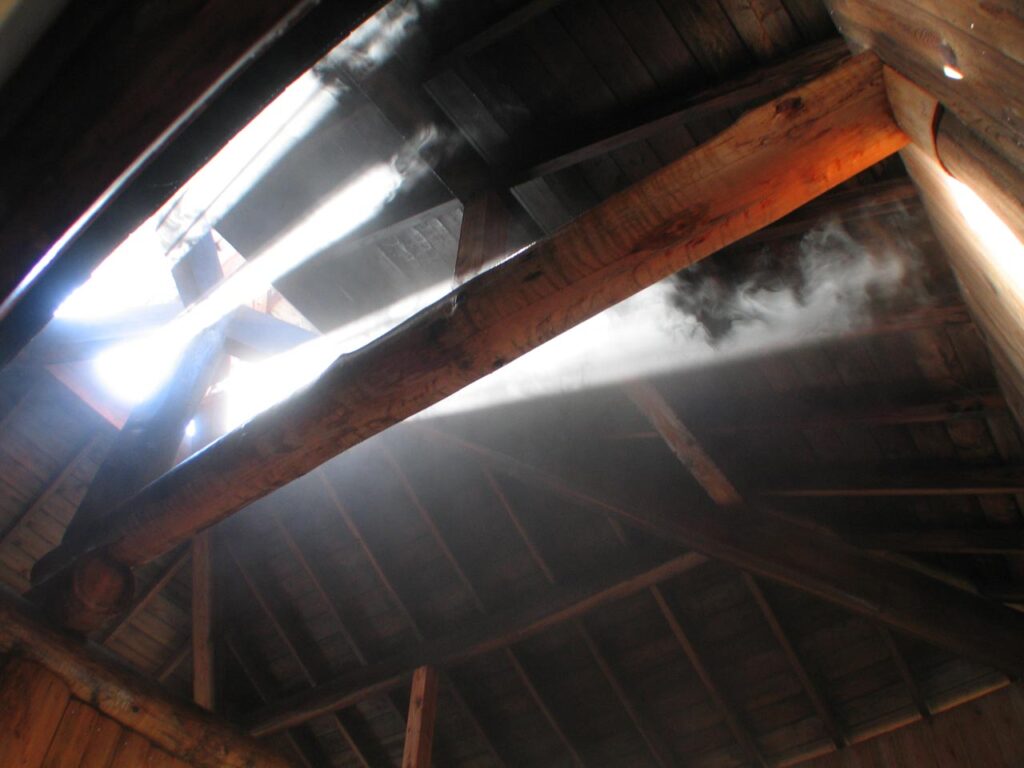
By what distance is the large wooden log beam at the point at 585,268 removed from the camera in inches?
71.7

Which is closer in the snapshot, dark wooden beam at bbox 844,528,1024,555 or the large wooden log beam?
the large wooden log beam

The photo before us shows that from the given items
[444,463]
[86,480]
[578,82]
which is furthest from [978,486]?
[86,480]

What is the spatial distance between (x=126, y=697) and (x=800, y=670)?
366 cm

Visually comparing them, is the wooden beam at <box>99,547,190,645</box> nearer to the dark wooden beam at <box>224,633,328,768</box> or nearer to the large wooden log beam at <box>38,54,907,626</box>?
the dark wooden beam at <box>224,633,328,768</box>

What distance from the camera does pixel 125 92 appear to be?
1633 millimetres

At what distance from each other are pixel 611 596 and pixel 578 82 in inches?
121

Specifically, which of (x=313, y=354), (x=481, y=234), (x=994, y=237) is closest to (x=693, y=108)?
(x=481, y=234)

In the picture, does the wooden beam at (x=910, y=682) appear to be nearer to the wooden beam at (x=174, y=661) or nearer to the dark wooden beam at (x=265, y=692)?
the dark wooden beam at (x=265, y=692)

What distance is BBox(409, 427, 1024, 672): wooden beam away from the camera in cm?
327

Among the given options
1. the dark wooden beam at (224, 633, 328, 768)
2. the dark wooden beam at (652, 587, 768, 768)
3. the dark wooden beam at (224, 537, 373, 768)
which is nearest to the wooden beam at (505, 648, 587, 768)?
the dark wooden beam at (652, 587, 768, 768)

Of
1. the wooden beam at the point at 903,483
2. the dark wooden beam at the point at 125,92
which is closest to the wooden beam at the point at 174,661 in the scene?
the wooden beam at the point at 903,483

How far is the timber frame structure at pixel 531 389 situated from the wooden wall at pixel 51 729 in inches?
0.6

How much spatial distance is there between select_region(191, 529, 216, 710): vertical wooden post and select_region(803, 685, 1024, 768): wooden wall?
3.97 metres

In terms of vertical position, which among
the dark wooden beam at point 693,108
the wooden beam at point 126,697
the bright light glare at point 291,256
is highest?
the bright light glare at point 291,256
